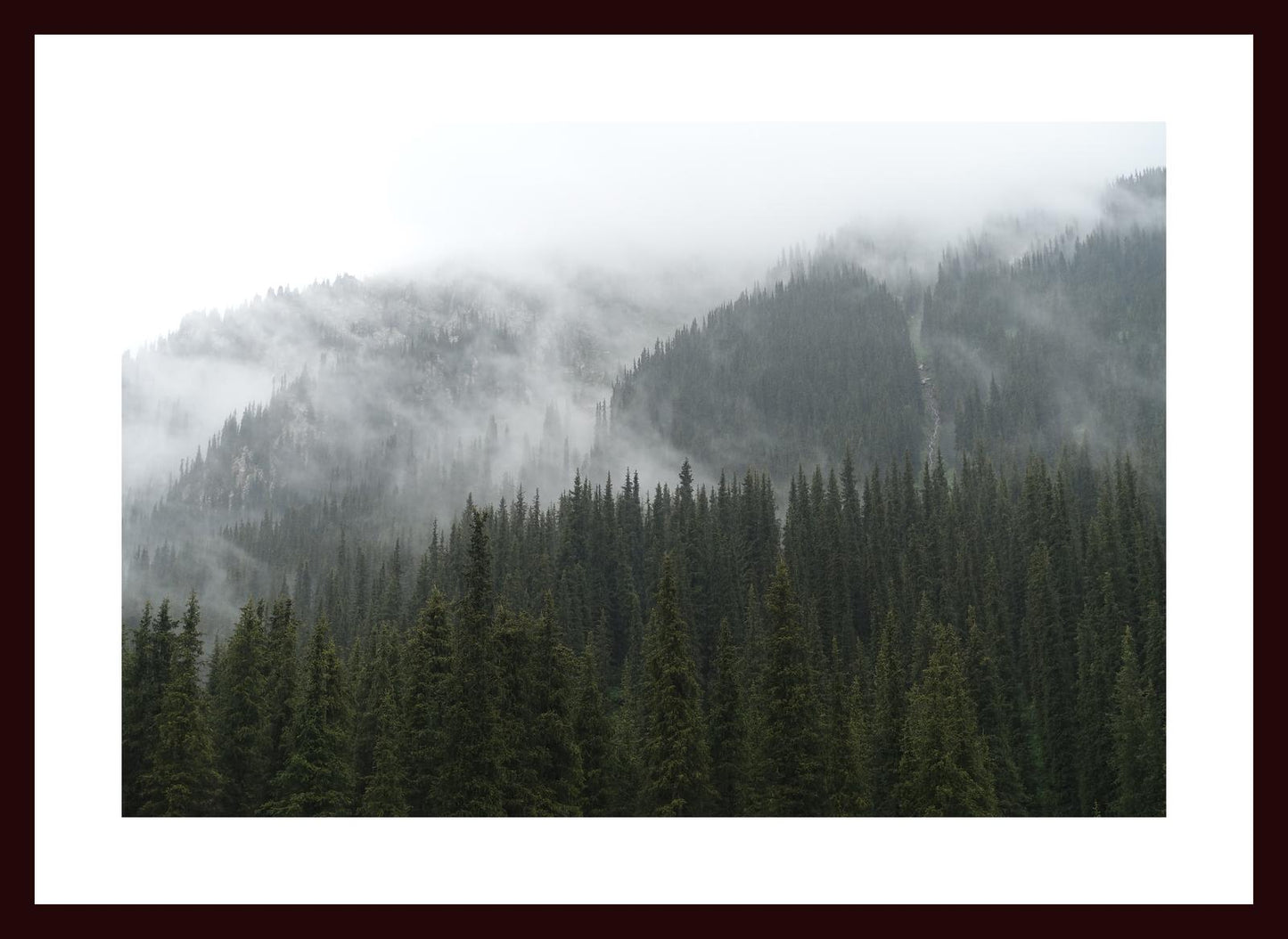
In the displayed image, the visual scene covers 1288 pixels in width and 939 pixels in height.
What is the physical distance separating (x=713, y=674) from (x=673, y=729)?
1460 inches

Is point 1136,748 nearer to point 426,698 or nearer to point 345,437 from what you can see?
point 426,698

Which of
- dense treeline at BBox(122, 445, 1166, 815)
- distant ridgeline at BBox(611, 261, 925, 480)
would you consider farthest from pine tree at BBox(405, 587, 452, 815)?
distant ridgeline at BBox(611, 261, 925, 480)

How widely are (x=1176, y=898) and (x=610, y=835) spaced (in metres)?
12.9

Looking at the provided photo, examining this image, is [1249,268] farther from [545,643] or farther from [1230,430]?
[545,643]

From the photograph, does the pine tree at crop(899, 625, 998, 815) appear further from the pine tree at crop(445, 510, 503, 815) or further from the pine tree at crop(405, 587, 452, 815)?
the pine tree at crop(405, 587, 452, 815)

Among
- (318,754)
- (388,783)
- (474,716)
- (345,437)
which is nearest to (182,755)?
(318,754)

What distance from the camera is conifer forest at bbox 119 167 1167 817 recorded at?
30250 millimetres

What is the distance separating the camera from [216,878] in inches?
797

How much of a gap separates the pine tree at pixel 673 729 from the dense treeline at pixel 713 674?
8 cm

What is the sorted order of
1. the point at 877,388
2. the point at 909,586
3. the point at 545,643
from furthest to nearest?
1. the point at 877,388
2. the point at 909,586
3. the point at 545,643

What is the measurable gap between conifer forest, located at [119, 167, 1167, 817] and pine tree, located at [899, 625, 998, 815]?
17cm

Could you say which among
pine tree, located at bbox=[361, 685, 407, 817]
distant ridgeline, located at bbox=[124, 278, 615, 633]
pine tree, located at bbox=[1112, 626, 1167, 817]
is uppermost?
distant ridgeline, located at bbox=[124, 278, 615, 633]

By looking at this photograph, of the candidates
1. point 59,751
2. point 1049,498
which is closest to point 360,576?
point 1049,498

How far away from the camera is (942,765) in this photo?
109ft
